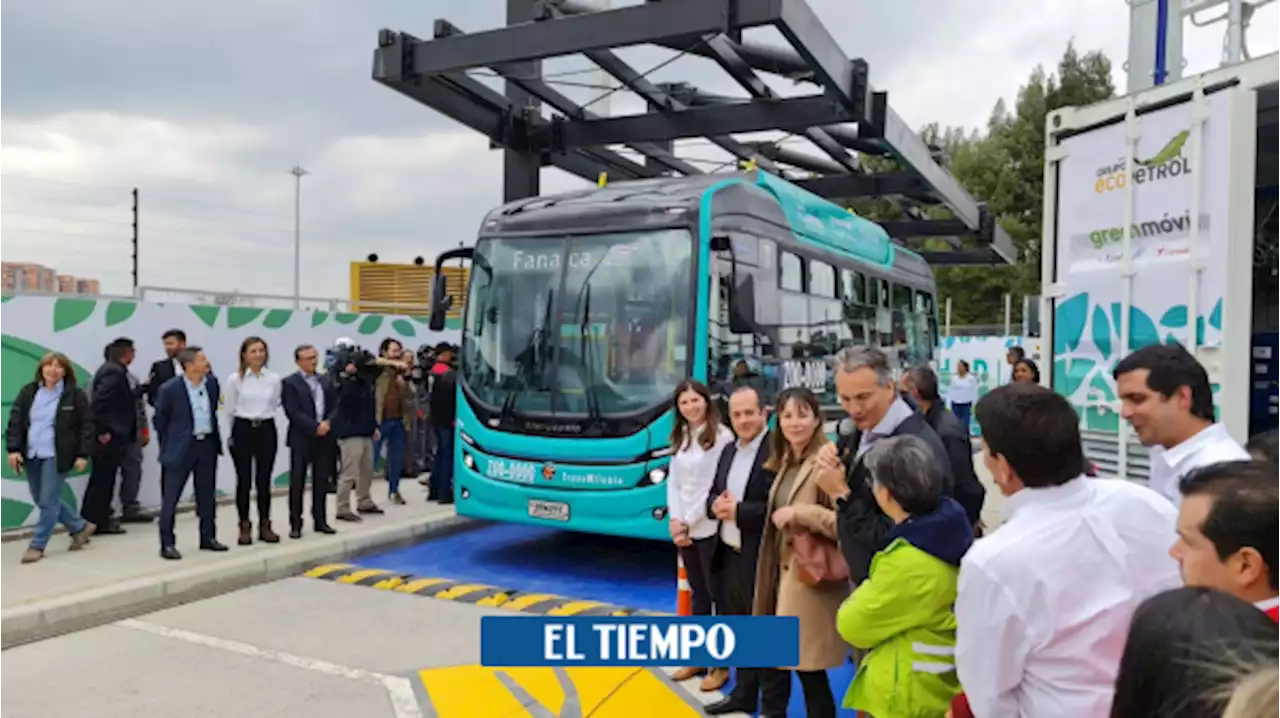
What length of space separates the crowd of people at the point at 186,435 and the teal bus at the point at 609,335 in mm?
1441

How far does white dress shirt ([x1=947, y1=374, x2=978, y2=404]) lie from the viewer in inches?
620

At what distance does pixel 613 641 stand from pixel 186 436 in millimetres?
6218

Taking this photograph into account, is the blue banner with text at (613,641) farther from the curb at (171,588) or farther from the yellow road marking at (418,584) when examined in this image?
the curb at (171,588)

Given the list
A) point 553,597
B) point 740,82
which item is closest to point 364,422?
point 553,597

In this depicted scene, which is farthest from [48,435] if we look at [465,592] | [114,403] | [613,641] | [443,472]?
[613,641]

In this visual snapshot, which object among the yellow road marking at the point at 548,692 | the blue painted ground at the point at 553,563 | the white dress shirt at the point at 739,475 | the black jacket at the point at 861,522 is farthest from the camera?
the blue painted ground at the point at 553,563

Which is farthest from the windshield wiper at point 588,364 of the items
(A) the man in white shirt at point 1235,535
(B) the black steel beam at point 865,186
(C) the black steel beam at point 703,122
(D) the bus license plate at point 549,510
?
(B) the black steel beam at point 865,186

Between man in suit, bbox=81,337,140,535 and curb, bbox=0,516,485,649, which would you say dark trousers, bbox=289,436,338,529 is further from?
man in suit, bbox=81,337,140,535

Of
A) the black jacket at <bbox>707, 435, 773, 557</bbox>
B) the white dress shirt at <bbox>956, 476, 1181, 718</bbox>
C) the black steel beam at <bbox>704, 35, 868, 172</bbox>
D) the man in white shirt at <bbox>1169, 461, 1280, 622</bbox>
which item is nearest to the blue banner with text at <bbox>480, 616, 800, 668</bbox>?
the white dress shirt at <bbox>956, 476, 1181, 718</bbox>

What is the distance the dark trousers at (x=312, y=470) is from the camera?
8312 millimetres

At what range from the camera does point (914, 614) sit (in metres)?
2.64

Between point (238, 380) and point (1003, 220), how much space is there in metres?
30.8

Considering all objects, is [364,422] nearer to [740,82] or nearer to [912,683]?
[740,82]

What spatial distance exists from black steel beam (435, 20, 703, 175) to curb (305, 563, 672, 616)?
495 cm
